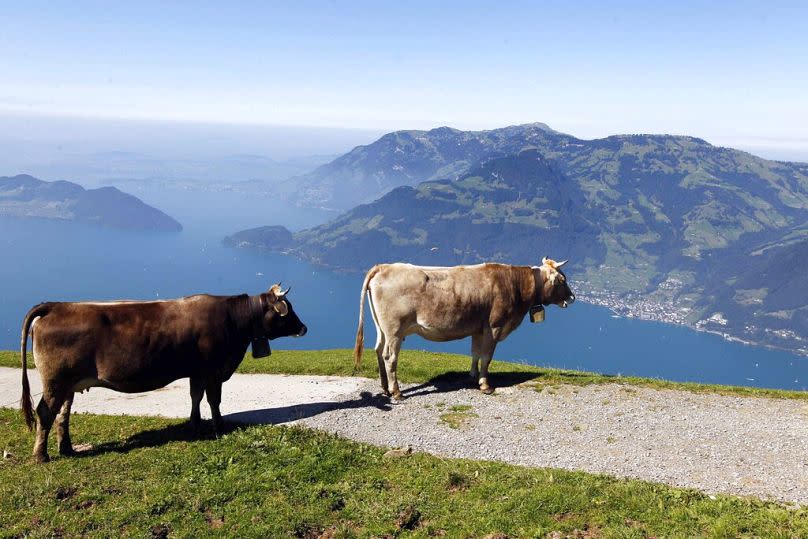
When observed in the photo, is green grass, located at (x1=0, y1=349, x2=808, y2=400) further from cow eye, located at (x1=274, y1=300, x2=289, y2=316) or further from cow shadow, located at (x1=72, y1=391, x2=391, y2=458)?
cow eye, located at (x1=274, y1=300, x2=289, y2=316)

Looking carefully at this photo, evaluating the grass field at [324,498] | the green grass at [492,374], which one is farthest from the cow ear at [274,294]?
the green grass at [492,374]

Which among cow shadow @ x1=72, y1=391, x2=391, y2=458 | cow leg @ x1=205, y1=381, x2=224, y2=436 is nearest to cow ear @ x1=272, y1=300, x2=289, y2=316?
cow leg @ x1=205, y1=381, x2=224, y2=436

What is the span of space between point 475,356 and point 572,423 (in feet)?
14.7

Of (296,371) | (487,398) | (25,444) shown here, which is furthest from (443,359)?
(25,444)

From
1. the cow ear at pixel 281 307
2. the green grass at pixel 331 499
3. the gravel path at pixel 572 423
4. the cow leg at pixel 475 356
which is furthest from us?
the cow leg at pixel 475 356

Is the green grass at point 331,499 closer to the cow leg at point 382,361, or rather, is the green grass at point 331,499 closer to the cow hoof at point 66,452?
the cow hoof at point 66,452

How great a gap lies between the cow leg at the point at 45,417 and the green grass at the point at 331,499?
1.30ft

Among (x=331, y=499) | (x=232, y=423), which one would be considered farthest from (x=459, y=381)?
(x=331, y=499)

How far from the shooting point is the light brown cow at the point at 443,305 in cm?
1705

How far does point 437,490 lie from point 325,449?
3.21 meters

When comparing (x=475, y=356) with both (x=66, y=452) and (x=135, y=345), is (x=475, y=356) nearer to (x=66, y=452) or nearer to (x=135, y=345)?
(x=135, y=345)

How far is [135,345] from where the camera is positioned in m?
13.1

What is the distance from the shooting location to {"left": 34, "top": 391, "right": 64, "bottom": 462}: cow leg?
41.1 ft

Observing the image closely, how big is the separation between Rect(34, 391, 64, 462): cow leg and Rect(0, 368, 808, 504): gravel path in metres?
4.39
